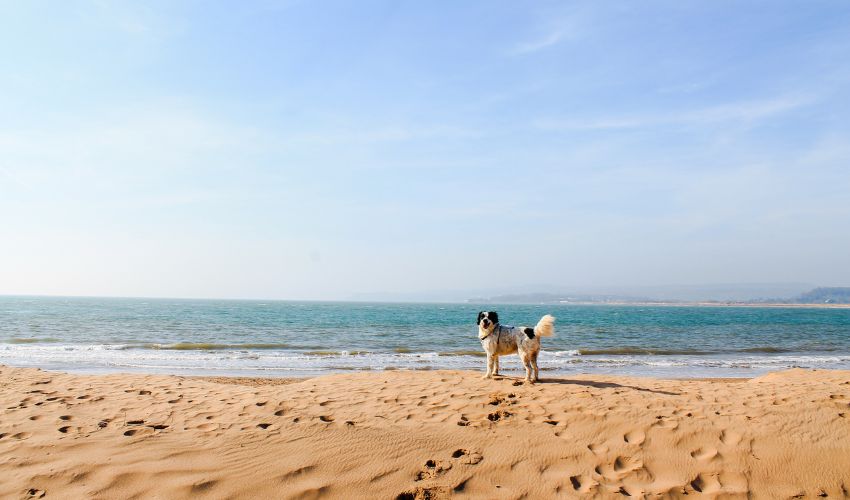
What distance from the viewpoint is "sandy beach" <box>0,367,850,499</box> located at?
4.00m

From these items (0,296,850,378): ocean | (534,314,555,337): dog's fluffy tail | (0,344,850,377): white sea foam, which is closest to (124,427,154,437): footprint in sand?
(534,314,555,337): dog's fluffy tail

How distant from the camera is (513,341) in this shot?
28.8 feet

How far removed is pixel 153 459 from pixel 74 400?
3475 millimetres

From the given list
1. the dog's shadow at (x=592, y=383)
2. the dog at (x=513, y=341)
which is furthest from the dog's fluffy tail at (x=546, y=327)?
the dog's shadow at (x=592, y=383)

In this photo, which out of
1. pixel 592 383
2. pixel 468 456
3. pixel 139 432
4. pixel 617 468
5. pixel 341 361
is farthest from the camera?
pixel 341 361

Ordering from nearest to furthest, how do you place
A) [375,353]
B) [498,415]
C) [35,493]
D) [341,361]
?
[35,493] → [498,415] → [341,361] → [375,353]

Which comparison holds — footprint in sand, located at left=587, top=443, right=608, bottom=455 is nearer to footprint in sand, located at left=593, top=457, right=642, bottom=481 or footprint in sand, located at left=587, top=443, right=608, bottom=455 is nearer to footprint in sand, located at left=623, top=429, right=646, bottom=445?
footprint in sand, located at left=593, top=457, right=642, bottom=481

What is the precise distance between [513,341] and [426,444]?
14.0 feet

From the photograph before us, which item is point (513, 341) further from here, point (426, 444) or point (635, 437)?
point (426, 444)

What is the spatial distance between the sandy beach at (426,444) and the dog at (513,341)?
3.55 feet

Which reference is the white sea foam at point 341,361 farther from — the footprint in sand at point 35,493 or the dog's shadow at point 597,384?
the footprint in sand at point 35,493

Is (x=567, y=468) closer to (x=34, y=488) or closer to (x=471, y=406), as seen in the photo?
(x=471, y=406)

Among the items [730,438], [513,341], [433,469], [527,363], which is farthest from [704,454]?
[513,341]

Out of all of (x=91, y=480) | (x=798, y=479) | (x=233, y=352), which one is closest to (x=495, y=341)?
(x=798, y=479)
